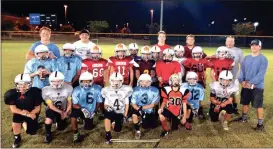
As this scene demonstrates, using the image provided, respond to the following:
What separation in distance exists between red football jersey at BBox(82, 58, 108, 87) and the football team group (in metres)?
0.01

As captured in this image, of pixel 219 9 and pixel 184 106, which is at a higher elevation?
pixel 219 9

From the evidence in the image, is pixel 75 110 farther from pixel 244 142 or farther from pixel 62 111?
pixel 244 142

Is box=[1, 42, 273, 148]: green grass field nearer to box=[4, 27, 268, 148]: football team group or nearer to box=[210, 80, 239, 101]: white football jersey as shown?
box=[4, 27, 268, 148]: football team group

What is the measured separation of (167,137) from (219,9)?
68.0 metres

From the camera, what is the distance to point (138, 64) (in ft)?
21.1

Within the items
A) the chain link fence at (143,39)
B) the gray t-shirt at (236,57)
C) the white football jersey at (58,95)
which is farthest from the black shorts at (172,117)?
the chain link fence at (143,39)

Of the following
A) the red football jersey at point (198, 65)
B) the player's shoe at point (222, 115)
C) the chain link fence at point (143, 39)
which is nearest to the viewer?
the player's shoe at point (222, 115)

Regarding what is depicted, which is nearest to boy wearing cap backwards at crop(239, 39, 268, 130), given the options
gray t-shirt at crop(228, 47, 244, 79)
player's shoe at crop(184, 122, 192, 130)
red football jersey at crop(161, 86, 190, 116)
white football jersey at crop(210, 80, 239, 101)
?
white football jersey at crop(210, 80, 239, 101)

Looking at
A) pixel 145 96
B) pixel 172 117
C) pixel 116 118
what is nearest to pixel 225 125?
pixel 172 117

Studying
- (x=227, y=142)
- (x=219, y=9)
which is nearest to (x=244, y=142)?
(x=227, y=142)

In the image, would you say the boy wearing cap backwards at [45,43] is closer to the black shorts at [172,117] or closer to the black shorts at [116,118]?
the black shorts at [116,118]

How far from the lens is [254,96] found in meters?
5.98

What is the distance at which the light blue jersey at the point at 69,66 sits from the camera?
597 cm

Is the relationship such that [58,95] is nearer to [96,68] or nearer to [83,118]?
[83,118]
